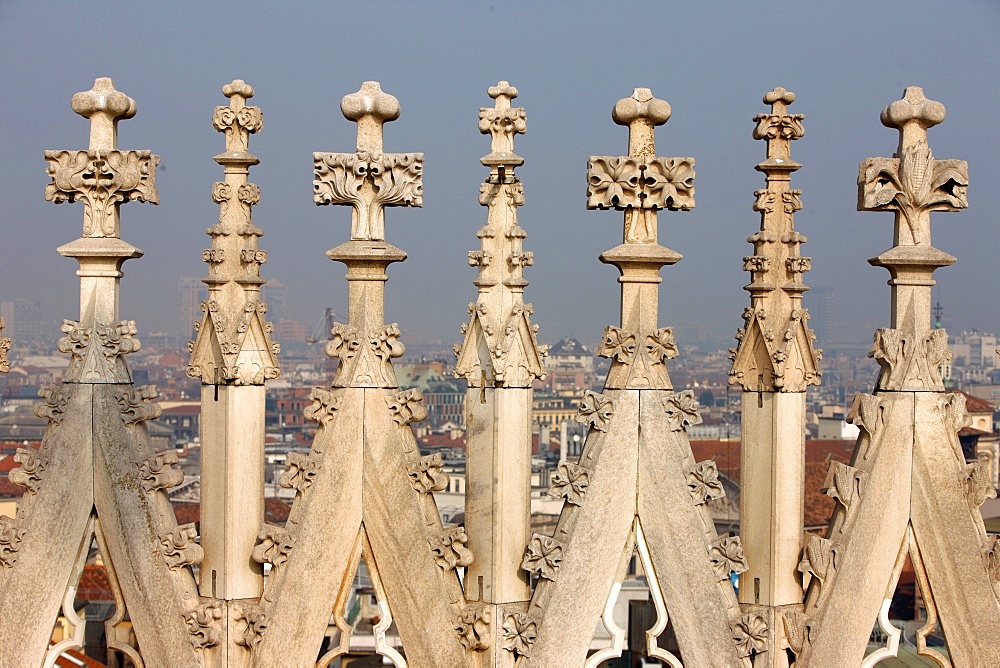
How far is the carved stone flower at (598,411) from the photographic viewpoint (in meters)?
8.56

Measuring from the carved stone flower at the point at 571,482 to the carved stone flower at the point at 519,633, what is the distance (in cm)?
76

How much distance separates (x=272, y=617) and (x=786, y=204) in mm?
4075

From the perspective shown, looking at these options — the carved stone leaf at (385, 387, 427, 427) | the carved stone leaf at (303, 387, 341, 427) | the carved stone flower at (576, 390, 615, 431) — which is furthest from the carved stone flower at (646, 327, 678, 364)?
the carved stone leaf at (303, 387, 341, 427)

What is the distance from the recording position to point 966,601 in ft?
28.3

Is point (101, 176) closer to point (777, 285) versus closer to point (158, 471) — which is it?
point (158, 471)

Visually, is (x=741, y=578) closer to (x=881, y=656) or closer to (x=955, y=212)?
(x=881, y=656)

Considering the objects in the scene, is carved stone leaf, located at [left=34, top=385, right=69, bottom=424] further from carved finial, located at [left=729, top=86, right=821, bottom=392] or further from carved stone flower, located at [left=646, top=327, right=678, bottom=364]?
carved finial, located at [left=729, top=86, right=821, bottom=392]

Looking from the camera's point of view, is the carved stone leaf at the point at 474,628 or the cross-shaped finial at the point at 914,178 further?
the cross-shaped finial at the point at 914,178

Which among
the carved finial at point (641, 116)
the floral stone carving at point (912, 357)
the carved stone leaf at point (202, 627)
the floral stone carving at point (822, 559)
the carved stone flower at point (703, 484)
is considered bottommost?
the carved stone leaf at point (202, 627)

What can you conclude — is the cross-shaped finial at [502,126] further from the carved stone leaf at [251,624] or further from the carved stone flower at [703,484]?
the carved stone leaf at [251,624]

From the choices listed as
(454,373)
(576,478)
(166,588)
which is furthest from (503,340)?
(166,588)

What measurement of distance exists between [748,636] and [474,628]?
165 centimetres

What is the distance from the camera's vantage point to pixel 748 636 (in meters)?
8.45

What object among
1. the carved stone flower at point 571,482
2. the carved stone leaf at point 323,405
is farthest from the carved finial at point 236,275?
the carved stone flower at point 571,482
